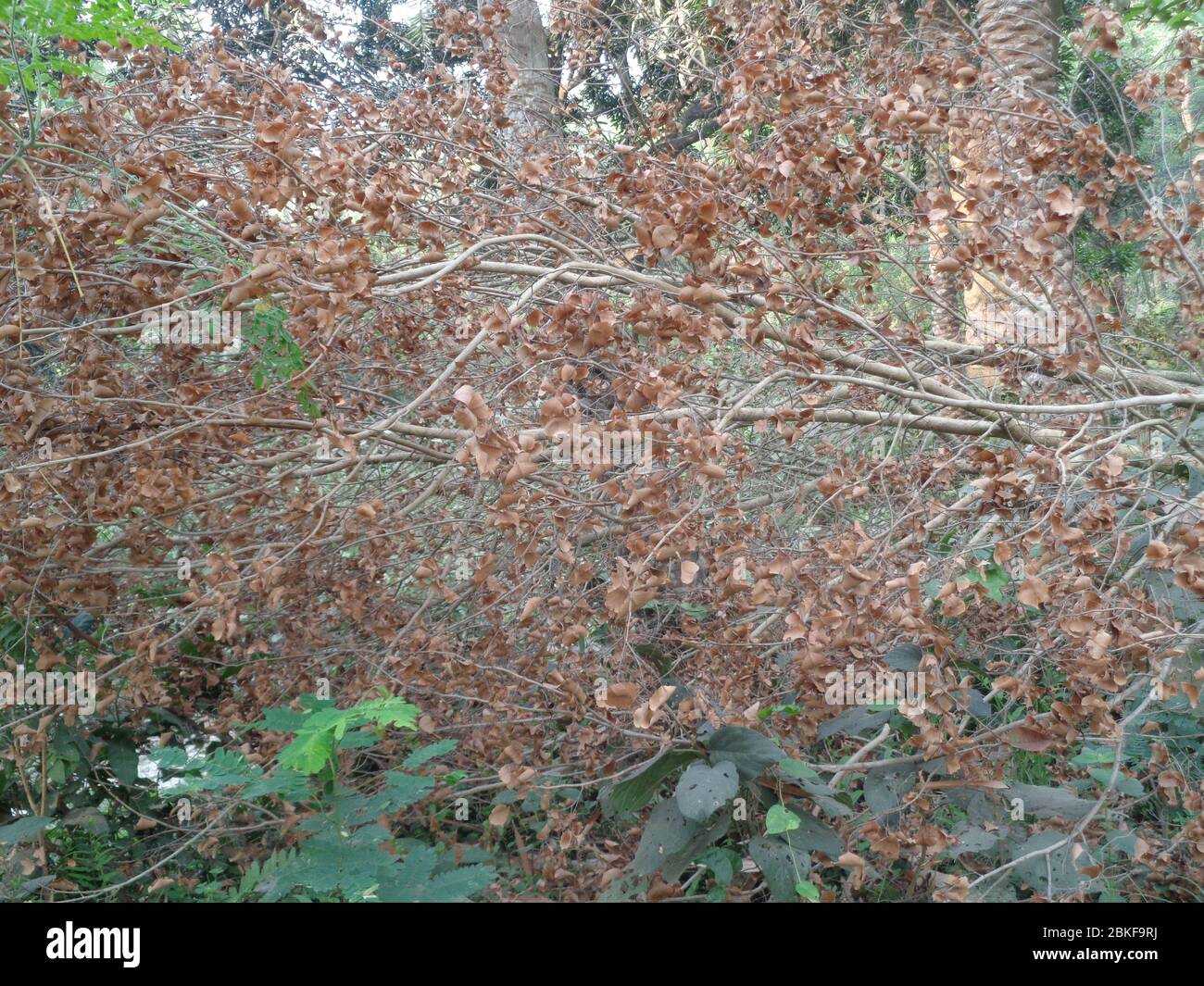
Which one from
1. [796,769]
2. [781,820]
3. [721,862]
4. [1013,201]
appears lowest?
[721,862]

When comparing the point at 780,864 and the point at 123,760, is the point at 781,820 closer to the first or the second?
the point at 780,864

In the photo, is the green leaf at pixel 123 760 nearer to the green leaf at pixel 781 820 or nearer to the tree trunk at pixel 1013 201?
the green leaf at pixel 781 820

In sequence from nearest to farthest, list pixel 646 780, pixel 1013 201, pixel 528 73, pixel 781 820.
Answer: pixel 781 820 < pixel 646 780 < pixel 1013 201 < pixel 528 73

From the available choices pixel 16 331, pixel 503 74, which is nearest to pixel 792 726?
pixel 16 331

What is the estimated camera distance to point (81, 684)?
146 inches

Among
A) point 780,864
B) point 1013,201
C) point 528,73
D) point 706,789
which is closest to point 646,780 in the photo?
point 706,789

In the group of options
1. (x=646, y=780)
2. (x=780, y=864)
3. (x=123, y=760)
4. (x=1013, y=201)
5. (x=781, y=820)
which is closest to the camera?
(x=781, y=820)

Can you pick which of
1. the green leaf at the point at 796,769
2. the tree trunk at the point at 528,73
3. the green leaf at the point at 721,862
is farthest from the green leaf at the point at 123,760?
the tree trunk at the point at 528,73

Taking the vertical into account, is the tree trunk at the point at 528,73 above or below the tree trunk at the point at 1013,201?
above

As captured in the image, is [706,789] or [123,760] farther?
[123,760]

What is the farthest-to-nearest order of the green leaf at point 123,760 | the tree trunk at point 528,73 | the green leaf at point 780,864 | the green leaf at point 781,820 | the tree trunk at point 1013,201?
1. the tree trunk at point 528,73
2. the green leaf at point 123,760
3. the tree trunk at point 1013,201
4. the green leaf at point 780,864
5. the green leaf at point 781,820

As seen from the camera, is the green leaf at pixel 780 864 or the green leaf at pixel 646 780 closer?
the green leaf at pixel 780 864

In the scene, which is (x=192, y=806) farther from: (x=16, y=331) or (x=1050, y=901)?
(x=1050, y=901)

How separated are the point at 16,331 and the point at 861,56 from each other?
446 centimetres
